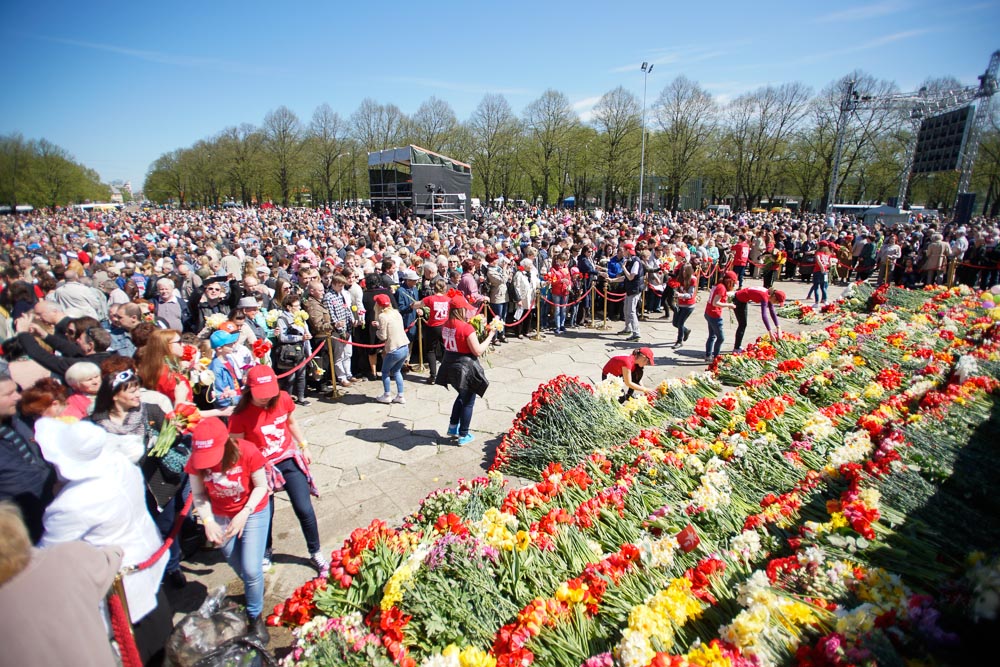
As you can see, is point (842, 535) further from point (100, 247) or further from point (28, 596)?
→ point (100, 247)

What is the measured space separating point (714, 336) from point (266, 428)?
25.9 feet

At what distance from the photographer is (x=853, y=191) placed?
53.6 meters

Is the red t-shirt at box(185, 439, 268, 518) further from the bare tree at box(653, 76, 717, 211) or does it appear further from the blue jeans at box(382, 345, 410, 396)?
the bare tree at box(653, 76, 717, 211)

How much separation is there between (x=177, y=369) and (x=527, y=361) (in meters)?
5.84

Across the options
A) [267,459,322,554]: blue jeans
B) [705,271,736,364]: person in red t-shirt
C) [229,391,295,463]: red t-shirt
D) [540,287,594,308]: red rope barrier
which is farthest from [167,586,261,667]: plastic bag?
[540,287,594,308]: red rope barrier

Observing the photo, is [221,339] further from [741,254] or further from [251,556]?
[741,254]

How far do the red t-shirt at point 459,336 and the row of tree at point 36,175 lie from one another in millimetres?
64717

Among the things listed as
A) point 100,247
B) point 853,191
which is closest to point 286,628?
point 100,247

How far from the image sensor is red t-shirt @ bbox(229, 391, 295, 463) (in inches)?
142

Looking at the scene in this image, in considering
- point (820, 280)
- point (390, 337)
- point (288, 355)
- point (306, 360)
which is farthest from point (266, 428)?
point (820, 280)

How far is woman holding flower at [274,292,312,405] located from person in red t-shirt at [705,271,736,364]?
638cm

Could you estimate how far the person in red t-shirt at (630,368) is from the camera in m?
6.04

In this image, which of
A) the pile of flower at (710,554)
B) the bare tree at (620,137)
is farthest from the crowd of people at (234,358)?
the bare tree at (620,137)

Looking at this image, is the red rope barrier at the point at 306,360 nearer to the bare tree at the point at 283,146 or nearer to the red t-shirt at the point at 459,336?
the red t-shirt at the point at 459,336
